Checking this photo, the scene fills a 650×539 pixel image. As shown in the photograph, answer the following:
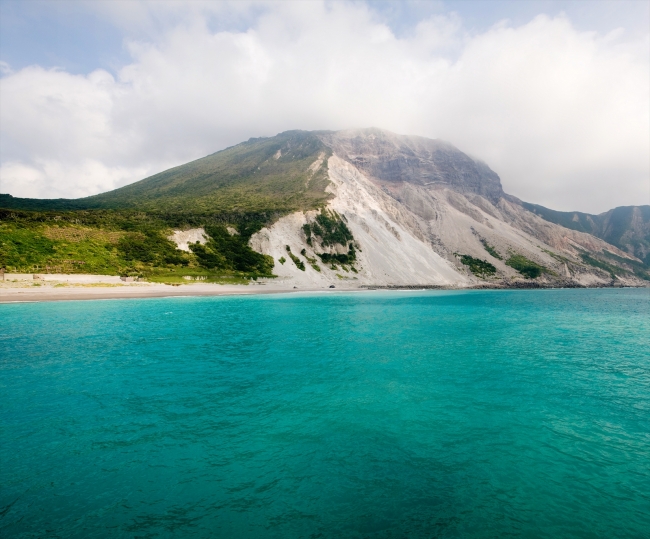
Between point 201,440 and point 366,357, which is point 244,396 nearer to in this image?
point 201,440

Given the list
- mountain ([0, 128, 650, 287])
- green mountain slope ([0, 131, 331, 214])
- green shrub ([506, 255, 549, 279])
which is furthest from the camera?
green shrub ([506, 255, 549, 279])

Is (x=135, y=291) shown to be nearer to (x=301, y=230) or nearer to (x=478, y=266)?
(x=301, y=230)

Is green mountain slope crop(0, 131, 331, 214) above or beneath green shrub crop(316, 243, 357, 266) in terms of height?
above

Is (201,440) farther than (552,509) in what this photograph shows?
Yes

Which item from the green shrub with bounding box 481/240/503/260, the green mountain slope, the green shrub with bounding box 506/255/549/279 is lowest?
the green shrub with bounding box 506/255/549/279

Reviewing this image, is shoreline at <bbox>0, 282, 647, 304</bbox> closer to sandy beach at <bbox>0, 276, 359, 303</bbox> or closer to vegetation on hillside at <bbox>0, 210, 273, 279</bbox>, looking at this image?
sandy beach at <bbox>0, 276, 359, 303</bbox>

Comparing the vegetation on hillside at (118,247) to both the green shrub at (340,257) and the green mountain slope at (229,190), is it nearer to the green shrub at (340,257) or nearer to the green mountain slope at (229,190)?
the green mountain slope at (229,190)

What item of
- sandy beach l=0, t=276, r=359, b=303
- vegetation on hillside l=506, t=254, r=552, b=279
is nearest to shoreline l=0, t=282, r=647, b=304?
sandy beach l=0, t=276, r=359, b=303

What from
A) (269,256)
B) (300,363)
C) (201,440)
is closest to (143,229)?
(269,256)

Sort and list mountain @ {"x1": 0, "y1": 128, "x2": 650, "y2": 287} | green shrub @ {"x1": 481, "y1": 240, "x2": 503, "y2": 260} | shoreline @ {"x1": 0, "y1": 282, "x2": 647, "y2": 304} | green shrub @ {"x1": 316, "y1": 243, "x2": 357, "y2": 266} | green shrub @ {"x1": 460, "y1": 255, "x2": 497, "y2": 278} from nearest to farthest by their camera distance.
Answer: shoreline @ {"x1": 0, "y1": 282, "x2": 647, "y2": 304}, mountain @ {"x1": 0, "y1": 128, "x2": 650, "y2": 287}, green shrub @ {"x1": 316, "y1": 243, "x2": 357, "y2": 266}, green shrub @ {"x1": 460, "y1": 255, "x2": 497, "y2": 278}, green shrub @ {"x1": 481, "y1": 240, "x2": 503, "y2": 260}

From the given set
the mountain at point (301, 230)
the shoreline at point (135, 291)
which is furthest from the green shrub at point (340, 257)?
the shoreline at point (135, 291)
